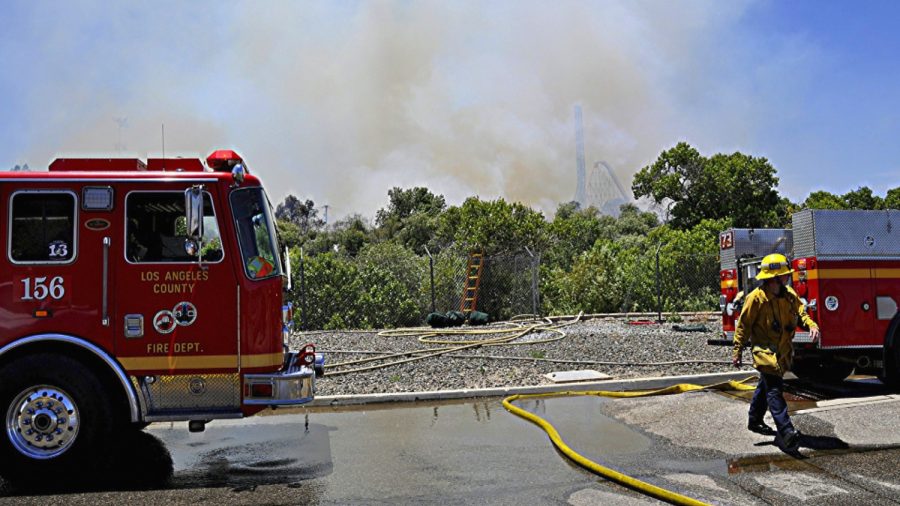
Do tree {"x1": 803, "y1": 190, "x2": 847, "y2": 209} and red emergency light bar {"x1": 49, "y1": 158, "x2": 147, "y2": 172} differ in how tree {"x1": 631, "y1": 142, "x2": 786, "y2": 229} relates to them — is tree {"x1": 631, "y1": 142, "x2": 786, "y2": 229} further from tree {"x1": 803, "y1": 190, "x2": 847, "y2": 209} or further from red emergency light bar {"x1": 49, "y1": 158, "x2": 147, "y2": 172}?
red emergency light bar {"x1": 49, "y1": 158, "x2": 147, "y2": 172}

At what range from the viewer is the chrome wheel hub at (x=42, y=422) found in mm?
5793

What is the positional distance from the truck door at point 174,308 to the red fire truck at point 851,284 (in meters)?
5.68

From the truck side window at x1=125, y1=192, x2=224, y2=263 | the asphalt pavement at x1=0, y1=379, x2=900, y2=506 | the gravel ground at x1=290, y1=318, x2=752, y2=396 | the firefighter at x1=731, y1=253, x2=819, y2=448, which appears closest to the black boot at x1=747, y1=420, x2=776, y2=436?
the firefighter at x1=731, y1=253, x2=819, y2=448

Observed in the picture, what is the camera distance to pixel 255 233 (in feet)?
20.7

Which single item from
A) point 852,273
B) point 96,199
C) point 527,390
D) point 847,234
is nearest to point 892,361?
point 852,273

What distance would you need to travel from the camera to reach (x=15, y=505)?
5281 mm

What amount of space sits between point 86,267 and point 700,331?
12.3 meters

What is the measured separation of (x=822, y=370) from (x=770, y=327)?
389 centimetres

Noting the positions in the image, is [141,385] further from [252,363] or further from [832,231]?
[832,231]

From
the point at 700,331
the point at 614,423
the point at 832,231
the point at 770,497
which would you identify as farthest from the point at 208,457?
the point at 700,331

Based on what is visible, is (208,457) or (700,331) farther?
(700,331)

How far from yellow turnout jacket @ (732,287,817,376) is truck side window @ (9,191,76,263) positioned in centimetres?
582

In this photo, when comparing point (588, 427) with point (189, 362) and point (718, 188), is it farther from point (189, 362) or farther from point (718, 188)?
point (718, 188)

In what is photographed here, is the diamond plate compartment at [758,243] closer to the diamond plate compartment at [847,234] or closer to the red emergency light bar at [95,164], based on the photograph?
the diamond plate compartment at [847,234]
